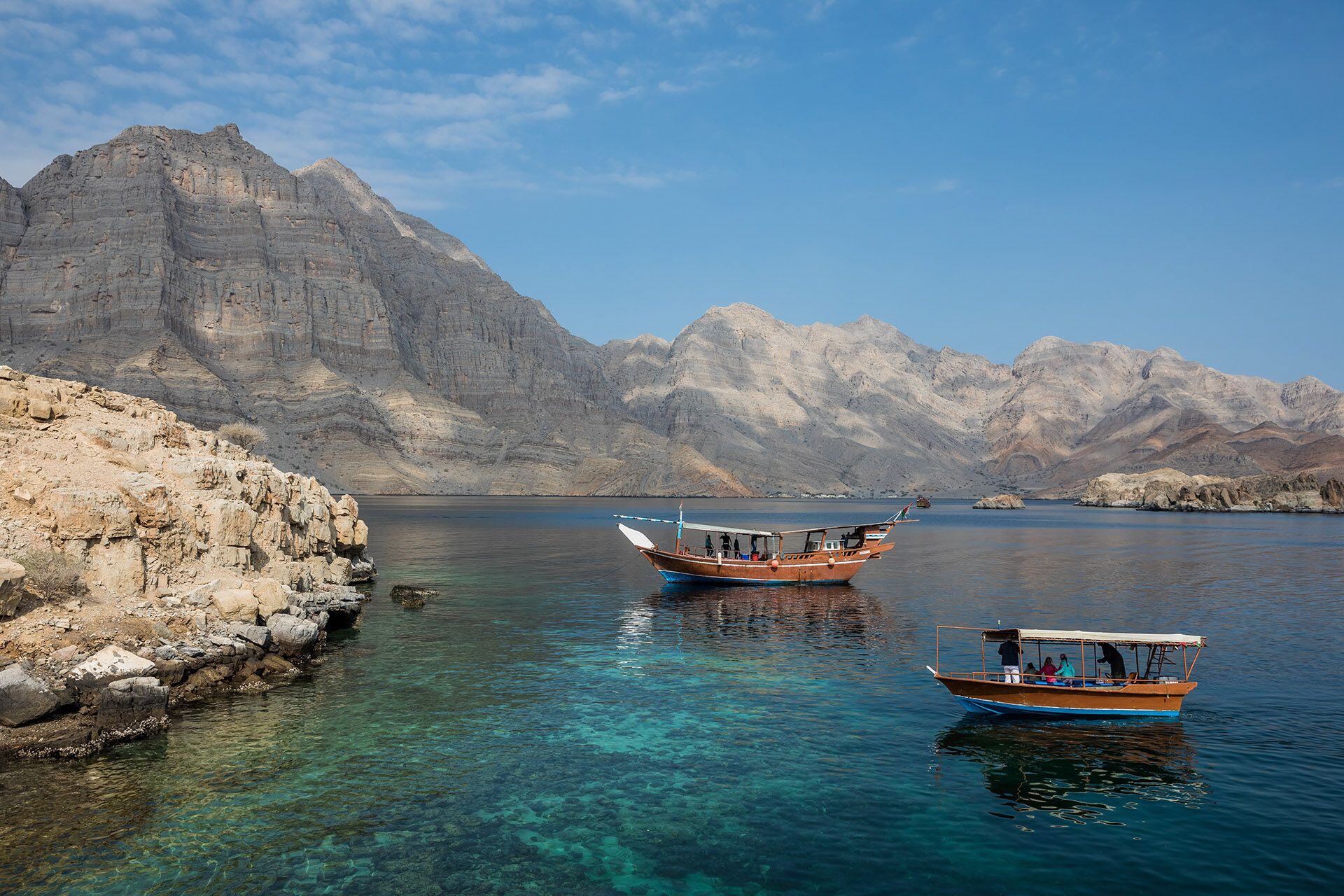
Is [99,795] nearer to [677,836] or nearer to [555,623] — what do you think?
[677,836]

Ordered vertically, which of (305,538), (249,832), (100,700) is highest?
(305,538)

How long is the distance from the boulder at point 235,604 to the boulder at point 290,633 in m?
0.92

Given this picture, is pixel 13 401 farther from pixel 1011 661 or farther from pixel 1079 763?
pixel 1079 763

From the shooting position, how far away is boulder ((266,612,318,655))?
33.5 meters

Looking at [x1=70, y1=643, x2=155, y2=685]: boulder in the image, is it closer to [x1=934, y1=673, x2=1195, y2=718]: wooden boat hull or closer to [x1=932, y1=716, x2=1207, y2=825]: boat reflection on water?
[x1=932, y1=716, x2=1207, y2=825]: boat reflection on water

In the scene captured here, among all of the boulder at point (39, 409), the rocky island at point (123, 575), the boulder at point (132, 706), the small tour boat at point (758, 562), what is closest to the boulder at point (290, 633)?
the rocky island at point (123, 575)

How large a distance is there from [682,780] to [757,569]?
3902 cm

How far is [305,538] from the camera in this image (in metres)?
47.7

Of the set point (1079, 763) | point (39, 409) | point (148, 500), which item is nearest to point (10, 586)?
point (148, 500)

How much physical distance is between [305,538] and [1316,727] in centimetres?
4767

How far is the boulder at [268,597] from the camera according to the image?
34.2 m

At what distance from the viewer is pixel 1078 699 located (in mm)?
27750

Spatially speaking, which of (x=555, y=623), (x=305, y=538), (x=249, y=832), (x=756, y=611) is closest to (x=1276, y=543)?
(x=756, y=611)

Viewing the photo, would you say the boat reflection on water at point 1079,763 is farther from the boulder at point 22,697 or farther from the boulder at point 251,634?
the boulder at point 22,697
